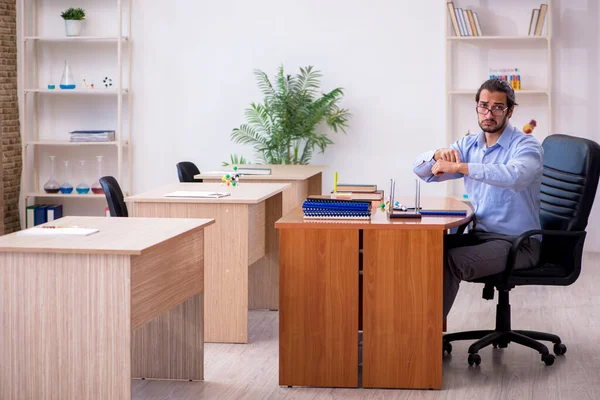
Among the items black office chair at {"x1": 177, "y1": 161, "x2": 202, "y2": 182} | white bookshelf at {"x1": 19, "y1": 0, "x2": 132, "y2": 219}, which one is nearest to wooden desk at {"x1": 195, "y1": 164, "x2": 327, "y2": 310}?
black office chair at {"x1": 177, "y1": 161, "x2": 202, "y2": 182}

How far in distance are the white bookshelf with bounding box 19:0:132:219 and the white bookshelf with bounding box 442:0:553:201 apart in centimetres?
301

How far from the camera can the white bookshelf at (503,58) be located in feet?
25.8

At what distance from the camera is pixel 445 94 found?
8062 mm

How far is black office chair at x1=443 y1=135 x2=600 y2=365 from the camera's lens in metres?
4.27

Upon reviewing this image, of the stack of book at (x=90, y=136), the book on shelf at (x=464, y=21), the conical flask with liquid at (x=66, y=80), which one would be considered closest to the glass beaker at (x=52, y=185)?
the stack of book at (x=90, y=136)

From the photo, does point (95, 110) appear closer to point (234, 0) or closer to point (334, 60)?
point (234, 0)

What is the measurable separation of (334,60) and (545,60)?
1874mm

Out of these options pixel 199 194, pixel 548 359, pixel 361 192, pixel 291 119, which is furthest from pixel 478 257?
pixel 291 119

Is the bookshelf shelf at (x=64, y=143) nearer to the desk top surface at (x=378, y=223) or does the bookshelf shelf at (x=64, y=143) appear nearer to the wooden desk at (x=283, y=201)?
the wooden desk at (x=283, y=201)

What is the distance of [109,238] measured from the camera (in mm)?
3318

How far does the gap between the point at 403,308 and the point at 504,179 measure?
0.76 metres

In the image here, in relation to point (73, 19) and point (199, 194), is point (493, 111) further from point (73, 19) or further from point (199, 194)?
→ point (73, 19)

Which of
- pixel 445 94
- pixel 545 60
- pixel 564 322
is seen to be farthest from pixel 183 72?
pixel 564 322

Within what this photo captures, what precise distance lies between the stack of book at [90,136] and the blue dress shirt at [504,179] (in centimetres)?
445
